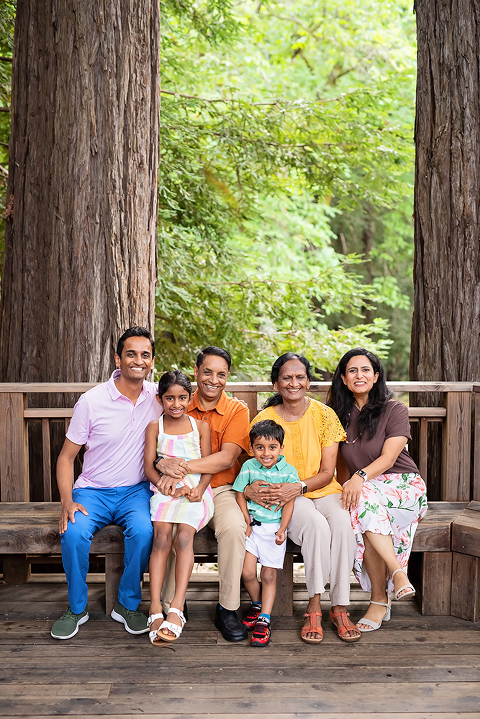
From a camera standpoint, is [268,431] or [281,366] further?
[281,366]

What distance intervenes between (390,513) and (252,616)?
0.80m

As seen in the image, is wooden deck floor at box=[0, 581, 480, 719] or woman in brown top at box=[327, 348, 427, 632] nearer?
wooden deck floor at box=[0, 581, 480, 719]

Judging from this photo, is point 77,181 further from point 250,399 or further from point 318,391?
point 318,391

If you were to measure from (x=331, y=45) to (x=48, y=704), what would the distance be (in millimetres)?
10940

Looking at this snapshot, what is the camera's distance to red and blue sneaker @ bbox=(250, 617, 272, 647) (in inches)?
107

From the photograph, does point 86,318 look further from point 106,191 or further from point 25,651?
point 25,651

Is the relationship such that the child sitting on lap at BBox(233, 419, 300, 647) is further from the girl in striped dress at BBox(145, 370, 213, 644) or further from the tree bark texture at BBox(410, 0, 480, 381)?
the tree bark texture at BBox(410, 0, 480, 381)

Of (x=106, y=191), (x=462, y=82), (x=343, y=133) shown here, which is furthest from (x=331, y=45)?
(x=106, y=191)

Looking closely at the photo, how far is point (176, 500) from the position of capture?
2.90 m

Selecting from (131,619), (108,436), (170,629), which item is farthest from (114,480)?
(170,629)

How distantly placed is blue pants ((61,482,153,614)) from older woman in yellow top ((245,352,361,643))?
52 cm

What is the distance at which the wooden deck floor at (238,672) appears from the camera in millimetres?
2289

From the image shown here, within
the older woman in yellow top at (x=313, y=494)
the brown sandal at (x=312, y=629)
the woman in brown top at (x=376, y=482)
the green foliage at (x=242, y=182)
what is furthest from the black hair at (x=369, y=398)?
the green foliage at (x=242, y=182)

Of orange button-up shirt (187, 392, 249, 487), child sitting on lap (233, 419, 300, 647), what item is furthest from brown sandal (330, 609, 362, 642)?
orange button-up shirt (187, 392, 249, 487)
